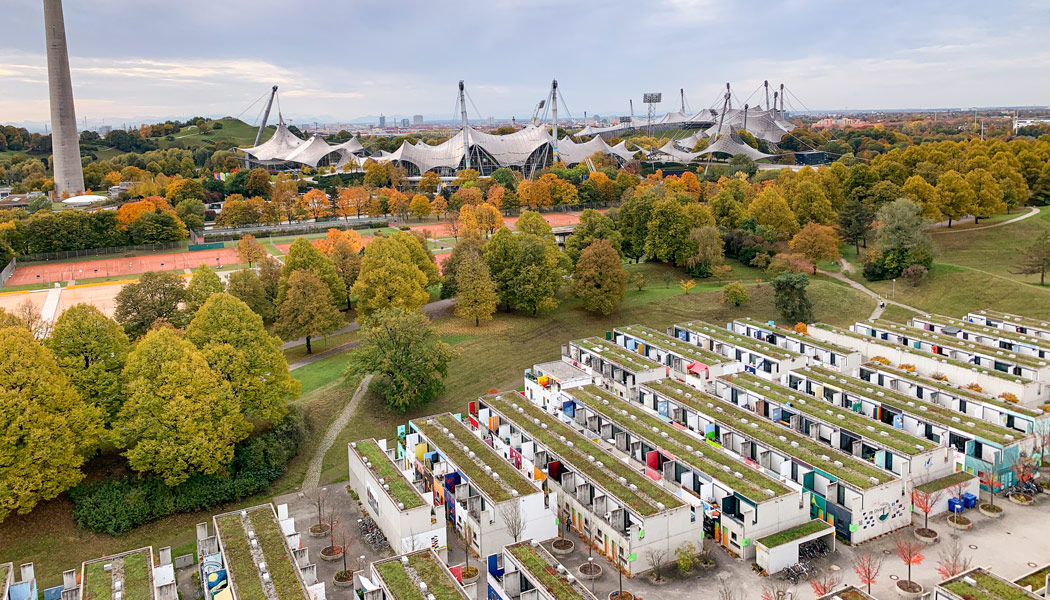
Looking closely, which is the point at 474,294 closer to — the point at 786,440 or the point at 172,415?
the point at 172,415

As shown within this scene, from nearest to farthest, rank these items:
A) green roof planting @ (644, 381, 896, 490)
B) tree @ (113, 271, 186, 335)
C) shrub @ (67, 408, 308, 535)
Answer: green roof planting @ (644, 381, 896, 490) → shrub @ (67, 408, 308, 535) → tree @ (113, 271, 186, 335)

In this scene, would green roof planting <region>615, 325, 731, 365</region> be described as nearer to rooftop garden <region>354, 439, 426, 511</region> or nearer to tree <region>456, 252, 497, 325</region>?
tree <region>456, 252, 497, 325</region>

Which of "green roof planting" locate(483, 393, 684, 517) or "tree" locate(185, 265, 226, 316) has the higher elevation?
"tree" locate(185, 265, 226, 316)

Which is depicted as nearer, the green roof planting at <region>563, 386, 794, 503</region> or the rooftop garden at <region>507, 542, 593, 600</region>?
the rooftop garden at <region>507, 542, 593, 600</region>

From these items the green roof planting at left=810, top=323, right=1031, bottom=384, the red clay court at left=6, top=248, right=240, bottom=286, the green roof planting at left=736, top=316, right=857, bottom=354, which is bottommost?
the green roof planting at left=810, top=323, right=1031, bottom=384

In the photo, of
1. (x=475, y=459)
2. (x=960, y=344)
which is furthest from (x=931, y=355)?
(x=475, y=459)

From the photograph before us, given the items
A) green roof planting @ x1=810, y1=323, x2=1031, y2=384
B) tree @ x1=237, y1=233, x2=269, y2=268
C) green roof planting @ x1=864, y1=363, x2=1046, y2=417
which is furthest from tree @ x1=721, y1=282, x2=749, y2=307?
tree @ x1=237, y1=233, x2=269, y2=268

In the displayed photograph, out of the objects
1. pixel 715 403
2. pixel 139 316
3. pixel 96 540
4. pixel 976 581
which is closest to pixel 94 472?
pixel 96 540
